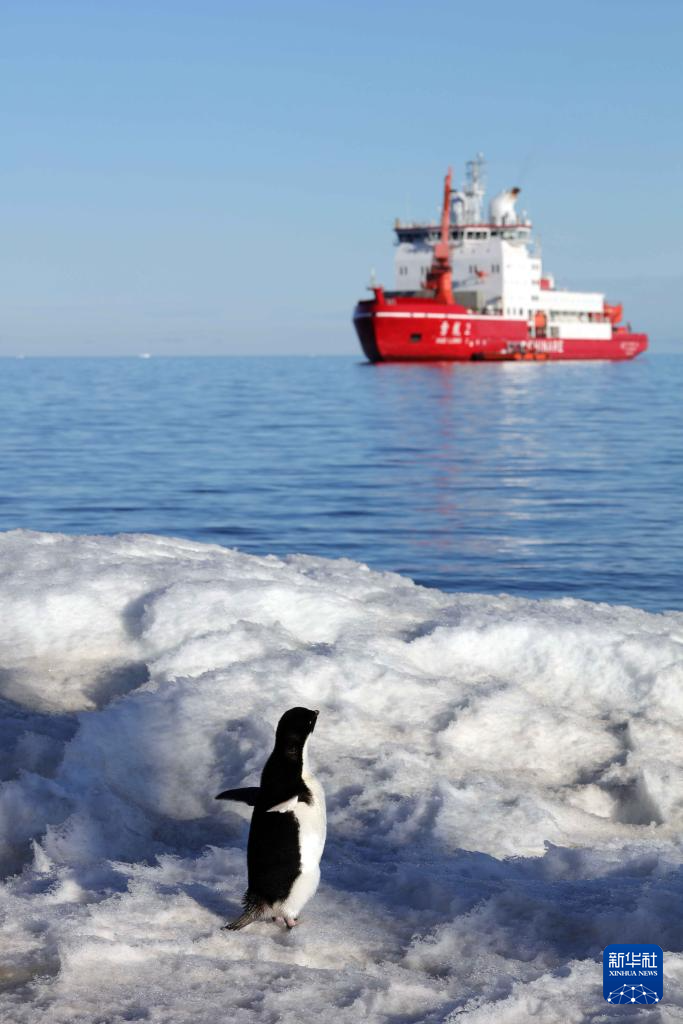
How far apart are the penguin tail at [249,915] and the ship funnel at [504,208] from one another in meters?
68.0

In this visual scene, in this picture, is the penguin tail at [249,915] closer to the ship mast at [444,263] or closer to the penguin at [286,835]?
the penguin at [286,835]

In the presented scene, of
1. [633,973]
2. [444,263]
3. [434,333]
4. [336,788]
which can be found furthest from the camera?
[444,263]

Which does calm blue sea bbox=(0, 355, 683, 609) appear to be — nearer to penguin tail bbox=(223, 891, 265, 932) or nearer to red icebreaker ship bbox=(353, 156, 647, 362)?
penguin tail bbox=(223, 891, 265, 932)

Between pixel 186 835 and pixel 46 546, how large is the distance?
2.66 m

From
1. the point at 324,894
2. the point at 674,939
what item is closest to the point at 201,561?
the point at 324,894

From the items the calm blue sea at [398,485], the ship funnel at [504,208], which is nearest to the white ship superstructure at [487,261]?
the ship funnel at [504,208]

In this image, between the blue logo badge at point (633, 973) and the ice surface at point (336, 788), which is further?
the ice surface at point (336, 788)

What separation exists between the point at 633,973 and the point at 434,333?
191ft

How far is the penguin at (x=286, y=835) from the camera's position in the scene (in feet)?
9.30

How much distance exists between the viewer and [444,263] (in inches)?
2469

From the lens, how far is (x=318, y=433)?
94.1 ft

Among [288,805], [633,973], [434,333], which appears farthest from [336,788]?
[434,333]

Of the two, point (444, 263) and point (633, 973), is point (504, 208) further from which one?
point (633, 973)

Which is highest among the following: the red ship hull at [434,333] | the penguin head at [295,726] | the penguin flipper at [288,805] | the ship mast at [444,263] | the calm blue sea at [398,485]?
the ship mast at [444,263]
